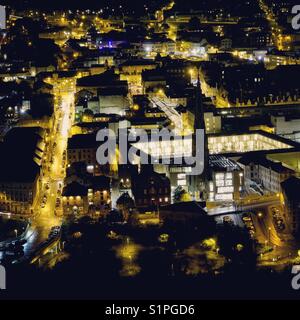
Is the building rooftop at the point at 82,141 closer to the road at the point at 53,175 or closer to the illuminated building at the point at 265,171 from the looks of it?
the road at the point at 53,175

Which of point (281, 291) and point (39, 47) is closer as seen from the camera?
point (281, 291)

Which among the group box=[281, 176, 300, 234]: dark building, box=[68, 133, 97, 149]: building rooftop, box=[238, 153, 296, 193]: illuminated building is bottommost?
box=[281, 176, 300, 234]: dark building

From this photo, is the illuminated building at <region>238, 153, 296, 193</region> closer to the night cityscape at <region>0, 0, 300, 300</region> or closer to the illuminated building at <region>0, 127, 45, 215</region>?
the night cityscape at <region>0, 0, 300, 300</region>

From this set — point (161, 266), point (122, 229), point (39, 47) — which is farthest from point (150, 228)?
point (39, 47)

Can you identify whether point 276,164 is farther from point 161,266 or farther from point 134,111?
point 134,111

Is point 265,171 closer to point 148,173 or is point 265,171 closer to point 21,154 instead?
point 148,173

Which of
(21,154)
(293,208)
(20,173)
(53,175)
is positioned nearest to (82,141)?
(53,175)

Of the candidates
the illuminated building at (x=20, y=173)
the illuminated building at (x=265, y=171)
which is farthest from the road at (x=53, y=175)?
the illuminated building at (x=265, y=171)

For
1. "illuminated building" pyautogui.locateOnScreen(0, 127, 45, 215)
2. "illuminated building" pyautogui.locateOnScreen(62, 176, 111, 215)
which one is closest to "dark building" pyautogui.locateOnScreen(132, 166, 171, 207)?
"illuminated building" pyautogui.locateOnScreen(62, 176, 111, 215)

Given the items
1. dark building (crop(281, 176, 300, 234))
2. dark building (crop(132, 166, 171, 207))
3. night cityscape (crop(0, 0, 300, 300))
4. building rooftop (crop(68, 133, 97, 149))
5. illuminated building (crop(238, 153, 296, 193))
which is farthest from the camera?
building rooftop (crop(68, 133, 97, 149))
